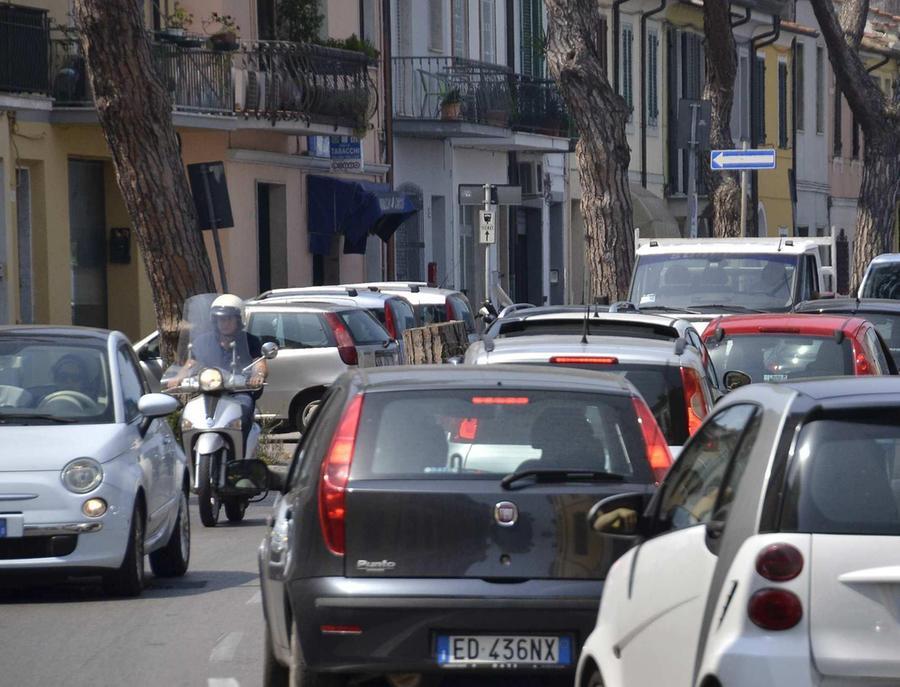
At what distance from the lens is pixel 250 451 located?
15.2 meters

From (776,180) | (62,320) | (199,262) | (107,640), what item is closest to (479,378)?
(107,640)

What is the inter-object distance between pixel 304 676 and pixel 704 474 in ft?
6.19

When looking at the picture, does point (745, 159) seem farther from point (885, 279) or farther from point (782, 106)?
point (782, 106)

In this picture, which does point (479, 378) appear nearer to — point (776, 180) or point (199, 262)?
point (199, 262)

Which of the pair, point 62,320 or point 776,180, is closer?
point 62,320

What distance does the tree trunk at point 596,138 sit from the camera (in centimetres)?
2533

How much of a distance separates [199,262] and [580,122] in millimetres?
6357

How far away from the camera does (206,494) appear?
48.7 ft

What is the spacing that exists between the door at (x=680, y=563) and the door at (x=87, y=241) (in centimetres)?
2350

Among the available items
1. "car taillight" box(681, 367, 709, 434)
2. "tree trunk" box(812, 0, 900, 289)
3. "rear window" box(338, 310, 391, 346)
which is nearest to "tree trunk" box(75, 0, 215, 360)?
"rear window" box(338, 310, 391, 346)

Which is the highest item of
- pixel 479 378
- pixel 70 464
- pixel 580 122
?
pixel 580 122

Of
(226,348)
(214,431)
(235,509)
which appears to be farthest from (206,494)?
(226,348)

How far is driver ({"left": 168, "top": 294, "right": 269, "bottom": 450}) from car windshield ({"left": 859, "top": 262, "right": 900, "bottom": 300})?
1388cm

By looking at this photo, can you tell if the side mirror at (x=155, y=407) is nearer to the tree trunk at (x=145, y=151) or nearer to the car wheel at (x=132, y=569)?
the car wheel at (x=132, y=569)
